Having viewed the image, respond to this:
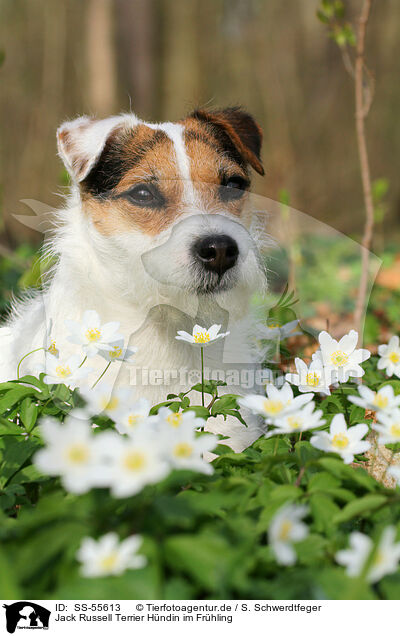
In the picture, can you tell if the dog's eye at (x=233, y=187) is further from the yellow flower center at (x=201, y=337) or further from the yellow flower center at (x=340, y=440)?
the yellow flower center at (x=340, y=440)

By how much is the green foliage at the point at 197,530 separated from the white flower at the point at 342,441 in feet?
0.11

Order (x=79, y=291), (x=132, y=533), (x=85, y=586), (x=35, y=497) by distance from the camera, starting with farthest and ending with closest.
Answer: (x=79, y=291) → (x=35, y=497) → (x=132, y=533) → (x=85, y=586)

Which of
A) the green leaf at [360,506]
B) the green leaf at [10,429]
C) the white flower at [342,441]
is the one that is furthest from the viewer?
the green leaf at [10,429]

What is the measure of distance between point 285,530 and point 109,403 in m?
0.63

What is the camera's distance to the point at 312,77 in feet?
30.6

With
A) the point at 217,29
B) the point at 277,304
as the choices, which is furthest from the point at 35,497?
the point at 217,29

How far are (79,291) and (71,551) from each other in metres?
1.63

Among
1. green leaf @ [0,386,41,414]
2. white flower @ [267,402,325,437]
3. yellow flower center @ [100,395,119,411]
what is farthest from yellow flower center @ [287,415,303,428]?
green leaf @ [0,386,41,414]

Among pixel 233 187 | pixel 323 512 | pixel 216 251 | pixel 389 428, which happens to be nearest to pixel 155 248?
pixel 216 251

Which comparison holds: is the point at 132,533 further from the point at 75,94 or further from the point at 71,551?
the point at 75,94

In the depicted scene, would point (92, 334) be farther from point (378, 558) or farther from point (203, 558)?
point (378, 558)

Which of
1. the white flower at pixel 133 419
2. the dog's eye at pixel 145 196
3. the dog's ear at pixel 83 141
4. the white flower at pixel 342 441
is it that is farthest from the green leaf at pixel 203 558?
the dog's ear at pixel 83 141

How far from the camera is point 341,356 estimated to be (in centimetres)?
212
